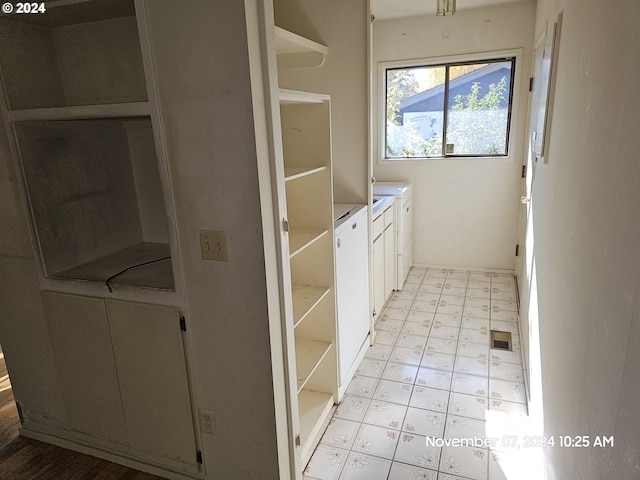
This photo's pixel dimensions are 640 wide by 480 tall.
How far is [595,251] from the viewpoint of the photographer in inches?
41.1

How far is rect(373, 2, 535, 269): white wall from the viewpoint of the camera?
149 inches

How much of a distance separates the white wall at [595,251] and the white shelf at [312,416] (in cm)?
103

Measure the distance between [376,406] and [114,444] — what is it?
4.33ft

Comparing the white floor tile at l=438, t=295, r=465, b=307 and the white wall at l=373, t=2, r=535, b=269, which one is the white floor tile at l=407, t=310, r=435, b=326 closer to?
the white floor tile at l=438, t=295, r=465, b=307

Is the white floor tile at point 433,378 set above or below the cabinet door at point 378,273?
below

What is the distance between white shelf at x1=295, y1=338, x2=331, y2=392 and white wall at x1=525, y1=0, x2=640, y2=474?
102 cm

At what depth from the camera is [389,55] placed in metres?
4.15

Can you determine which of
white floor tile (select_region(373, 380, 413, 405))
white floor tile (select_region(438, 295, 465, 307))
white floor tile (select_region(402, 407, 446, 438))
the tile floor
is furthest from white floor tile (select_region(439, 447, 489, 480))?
white floor tile (select_region(438, 295, 465, 307))

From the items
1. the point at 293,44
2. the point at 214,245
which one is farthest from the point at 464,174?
the point at 214,245

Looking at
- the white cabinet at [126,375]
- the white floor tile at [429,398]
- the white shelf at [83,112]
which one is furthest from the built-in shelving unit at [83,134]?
the white floor tile at [429,398]

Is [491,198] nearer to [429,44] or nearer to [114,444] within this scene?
[429,44]

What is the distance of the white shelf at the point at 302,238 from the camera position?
187 cm

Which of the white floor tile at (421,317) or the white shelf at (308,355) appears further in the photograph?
the white floor tile at (421,317)

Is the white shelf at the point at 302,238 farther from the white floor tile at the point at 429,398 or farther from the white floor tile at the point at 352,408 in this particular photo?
the white floor tile at the point at 429,398
